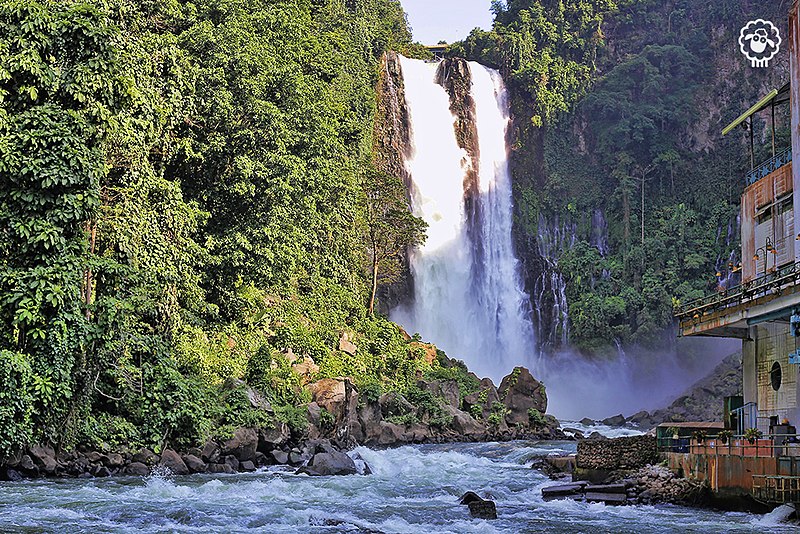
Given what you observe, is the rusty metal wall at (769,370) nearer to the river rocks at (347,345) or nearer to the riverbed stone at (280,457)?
the riverbed stone at (280,457)

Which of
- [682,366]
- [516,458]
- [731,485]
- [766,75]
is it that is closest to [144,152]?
[516,458]

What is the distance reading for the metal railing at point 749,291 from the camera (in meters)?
17.3

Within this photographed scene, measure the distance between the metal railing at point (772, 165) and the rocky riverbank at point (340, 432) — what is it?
1193 centimetres

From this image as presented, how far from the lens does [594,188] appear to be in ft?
185

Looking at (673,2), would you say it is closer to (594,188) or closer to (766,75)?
(766,75)

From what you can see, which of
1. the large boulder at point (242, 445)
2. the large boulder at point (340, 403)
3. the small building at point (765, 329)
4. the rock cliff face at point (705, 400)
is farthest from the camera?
the rock cliff face at point (705, 400)

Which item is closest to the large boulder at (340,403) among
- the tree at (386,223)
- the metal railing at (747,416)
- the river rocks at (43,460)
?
the river rocks at (43,460)

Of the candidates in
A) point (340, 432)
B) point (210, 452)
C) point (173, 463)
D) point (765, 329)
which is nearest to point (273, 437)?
point (210, 452)

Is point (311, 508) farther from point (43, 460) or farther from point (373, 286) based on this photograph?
point (373, 286)

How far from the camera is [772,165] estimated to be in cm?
2159

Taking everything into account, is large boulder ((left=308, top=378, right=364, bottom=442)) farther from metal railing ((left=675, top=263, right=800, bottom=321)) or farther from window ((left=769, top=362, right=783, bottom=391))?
window ((left=769, top=362, right=783, bottom=391))

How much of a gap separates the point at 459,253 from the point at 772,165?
93.3 feet

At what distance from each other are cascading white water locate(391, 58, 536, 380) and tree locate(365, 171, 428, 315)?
522 cm

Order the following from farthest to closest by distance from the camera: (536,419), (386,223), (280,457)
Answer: (386,223) → (536,419) → (280,457)
